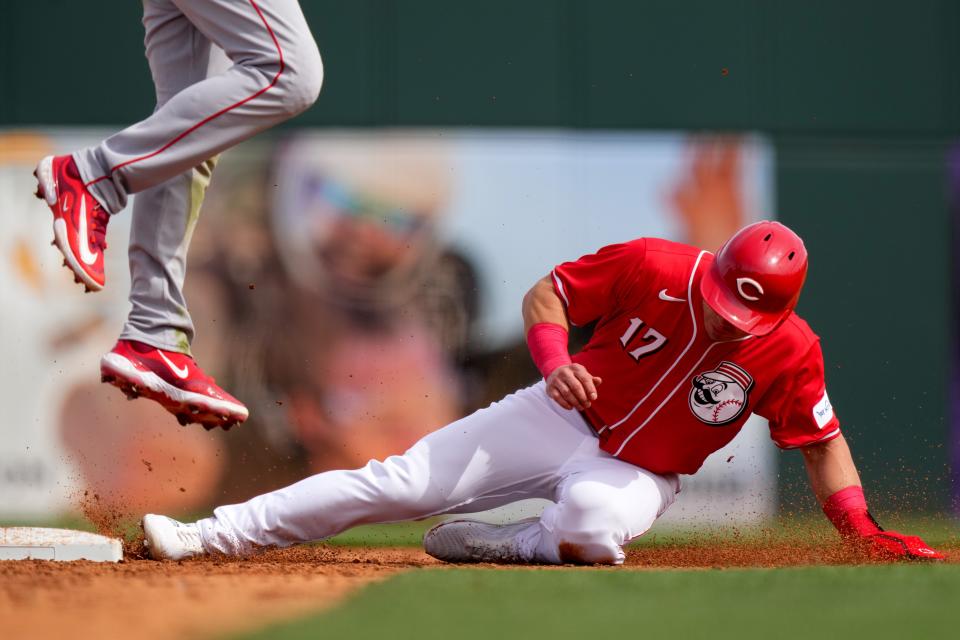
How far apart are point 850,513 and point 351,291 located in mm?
3715

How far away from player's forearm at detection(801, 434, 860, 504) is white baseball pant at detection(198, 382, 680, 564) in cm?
46

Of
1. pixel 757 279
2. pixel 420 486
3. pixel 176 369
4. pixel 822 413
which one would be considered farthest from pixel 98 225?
pixel 822 413

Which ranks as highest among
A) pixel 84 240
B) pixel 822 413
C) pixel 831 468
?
pixel 84 240

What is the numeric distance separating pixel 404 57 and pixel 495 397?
6.68 ft

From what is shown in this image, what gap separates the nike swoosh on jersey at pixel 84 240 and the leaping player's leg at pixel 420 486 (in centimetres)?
107

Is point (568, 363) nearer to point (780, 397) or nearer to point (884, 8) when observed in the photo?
point (780, 397)

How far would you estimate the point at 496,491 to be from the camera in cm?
407

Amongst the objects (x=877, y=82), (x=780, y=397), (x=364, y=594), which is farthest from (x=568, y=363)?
(x=877, y=82)

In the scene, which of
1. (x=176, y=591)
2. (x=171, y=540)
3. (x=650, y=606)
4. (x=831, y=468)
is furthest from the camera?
(x=831, y=468)

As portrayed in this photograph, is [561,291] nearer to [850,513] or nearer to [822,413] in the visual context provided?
[822,413]

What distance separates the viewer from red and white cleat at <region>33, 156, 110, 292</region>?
3027 mm

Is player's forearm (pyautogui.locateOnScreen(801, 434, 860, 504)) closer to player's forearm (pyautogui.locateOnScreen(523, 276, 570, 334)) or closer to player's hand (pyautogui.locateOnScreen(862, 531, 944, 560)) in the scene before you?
player's hand (pyautogui.locateOnScreen(862, 531, 944, 560))

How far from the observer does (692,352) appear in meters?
3.87

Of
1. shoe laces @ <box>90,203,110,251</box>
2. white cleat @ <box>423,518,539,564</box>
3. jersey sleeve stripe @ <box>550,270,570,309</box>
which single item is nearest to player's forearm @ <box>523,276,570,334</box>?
jersey sleeve stripe @ <box>550,270,570,309</box>
